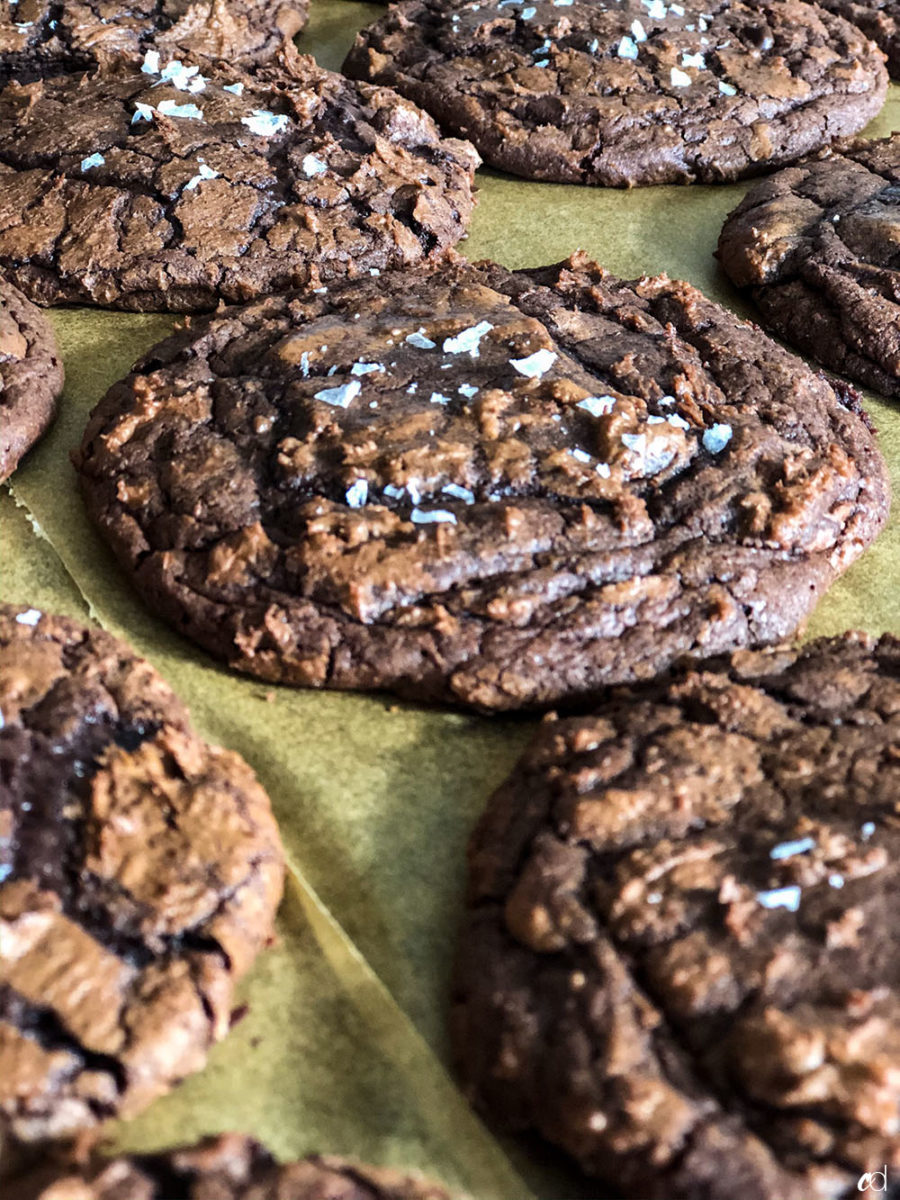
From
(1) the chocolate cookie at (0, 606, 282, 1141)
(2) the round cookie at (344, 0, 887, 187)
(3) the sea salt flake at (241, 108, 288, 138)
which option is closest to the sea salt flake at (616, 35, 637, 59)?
(2) the round cookie at (344, 0, 887, 187)

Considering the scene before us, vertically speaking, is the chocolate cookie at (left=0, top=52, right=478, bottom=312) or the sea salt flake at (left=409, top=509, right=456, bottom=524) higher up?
the chocolate cookie at (left=0, top=52, right=478, bottom=312)

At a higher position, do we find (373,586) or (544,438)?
(544,438)

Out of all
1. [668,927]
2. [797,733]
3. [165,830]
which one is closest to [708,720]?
[797,733]

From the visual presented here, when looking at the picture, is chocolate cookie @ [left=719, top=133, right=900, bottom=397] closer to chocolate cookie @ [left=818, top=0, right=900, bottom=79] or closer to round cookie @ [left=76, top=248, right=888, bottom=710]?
round cookie @ [left=76, top=248, right=888, bottom=710]

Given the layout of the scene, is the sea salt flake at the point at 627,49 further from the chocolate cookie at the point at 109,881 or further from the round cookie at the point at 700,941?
the chocolate cookie at the point at 109,881

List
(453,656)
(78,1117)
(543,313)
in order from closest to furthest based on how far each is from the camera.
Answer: (78,1117), (453,656), (543,313)

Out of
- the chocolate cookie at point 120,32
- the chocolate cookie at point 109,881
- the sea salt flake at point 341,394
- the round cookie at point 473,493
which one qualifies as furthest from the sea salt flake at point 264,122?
the chocolate cookie at point 109,881

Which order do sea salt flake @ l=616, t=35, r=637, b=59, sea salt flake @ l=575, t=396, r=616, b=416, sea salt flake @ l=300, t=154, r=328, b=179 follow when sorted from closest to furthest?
sea salt flake @ l=575, t=396, r=616, b=416 → sea salt flake @ l=300, t=154, r=328, b=179 → sea salt flake @ l=616, t=35, r=637, b=59

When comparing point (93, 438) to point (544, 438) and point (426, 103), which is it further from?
point (426, 103)
